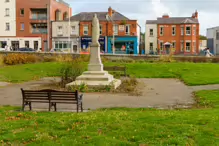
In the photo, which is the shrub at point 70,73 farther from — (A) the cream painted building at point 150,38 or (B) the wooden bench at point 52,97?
(A) the cream painted building at point 150,38

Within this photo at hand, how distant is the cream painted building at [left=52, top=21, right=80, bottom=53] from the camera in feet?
218

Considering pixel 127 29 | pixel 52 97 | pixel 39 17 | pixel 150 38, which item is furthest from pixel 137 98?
pixel 39 17

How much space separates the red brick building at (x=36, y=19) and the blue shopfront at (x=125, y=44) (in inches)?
482

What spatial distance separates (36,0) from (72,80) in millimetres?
52373

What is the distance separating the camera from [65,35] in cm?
6706

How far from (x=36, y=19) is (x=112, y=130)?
6405 cm

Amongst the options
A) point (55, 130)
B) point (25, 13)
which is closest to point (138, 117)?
point (55, 130)

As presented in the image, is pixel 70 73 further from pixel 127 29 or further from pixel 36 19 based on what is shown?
pixel 36 19

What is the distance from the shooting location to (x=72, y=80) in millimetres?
20516

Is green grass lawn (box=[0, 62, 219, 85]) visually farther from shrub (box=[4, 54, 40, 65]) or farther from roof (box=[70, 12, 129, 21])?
roof (box=[70, 12, 129, 21])

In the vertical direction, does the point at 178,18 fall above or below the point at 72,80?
above

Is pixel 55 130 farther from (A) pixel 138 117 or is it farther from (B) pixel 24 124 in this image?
(A) pixel 138 117

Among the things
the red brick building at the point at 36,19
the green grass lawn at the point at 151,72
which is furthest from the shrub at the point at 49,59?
the red brick building at the point at 36,19

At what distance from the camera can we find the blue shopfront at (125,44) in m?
64.8
